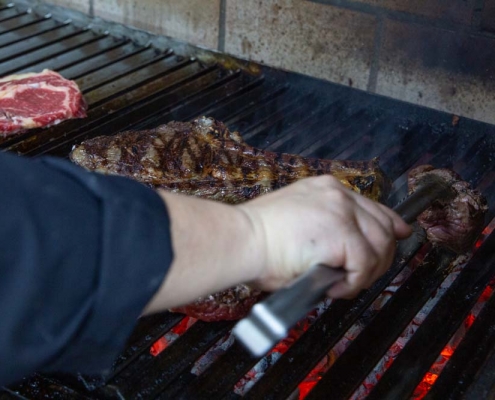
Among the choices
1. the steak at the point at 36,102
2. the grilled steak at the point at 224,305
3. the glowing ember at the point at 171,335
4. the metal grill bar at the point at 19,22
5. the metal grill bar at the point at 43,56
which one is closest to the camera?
the grilled steak at the point at 224,305

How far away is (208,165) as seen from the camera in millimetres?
2715

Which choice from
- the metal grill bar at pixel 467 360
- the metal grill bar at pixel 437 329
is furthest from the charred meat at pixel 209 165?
the metal grill bar at pixel 467 360

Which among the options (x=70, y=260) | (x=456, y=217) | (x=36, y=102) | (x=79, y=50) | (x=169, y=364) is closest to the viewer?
(x=70, y=260)

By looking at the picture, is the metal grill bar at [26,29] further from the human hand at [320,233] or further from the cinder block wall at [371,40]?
the human hand at [320,233]

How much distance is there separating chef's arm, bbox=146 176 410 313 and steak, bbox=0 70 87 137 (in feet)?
6.89

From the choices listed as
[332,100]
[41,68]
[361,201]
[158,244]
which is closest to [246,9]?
[332,100]

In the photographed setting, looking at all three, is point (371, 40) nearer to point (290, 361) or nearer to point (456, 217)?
point (456, 217)

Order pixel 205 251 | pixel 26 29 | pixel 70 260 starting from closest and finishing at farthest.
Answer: pixel 70 260 → pixel 205 251 → pixel 26 29

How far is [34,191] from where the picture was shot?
1.25 meters

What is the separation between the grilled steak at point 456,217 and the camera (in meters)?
2.59

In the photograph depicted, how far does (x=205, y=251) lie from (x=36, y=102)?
7.89 feet

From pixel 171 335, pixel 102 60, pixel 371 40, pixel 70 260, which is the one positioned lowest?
pixel 171 335

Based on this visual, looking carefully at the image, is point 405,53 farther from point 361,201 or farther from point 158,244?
point 158,244

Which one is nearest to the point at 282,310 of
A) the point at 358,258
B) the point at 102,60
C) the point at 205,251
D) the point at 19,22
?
the point at 205,251
